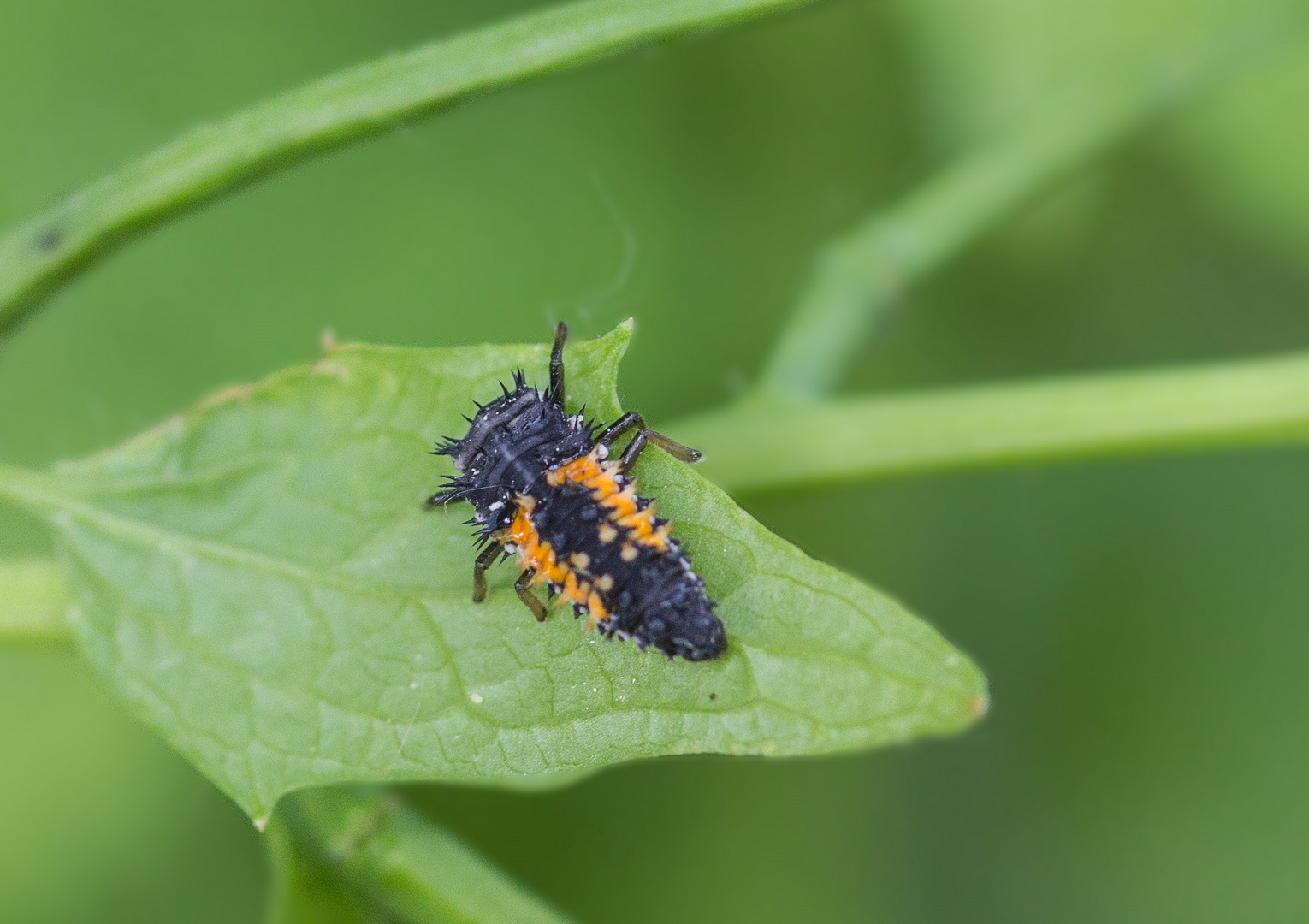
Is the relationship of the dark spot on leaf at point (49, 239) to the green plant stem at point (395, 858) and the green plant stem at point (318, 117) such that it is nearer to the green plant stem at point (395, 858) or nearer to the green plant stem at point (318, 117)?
the green plant stem at point (318, 117)

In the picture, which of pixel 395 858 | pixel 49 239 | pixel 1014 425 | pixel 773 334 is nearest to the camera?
pixel 49 239

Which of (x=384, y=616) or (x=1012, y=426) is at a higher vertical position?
(x=1012, y=426)

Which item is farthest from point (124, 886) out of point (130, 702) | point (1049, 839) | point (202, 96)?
point (1049, 839)

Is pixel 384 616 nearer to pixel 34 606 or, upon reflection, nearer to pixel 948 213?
pixel 34 606

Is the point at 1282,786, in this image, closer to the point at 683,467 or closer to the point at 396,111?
the point at 683,467

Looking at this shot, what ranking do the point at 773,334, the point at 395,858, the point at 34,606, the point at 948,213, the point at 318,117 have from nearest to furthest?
the point at 318,117
the point at 395,858
the point at 34,606
the point at 948,213
the point at 773,334

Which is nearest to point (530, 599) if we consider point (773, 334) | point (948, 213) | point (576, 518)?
point (576, 518)
